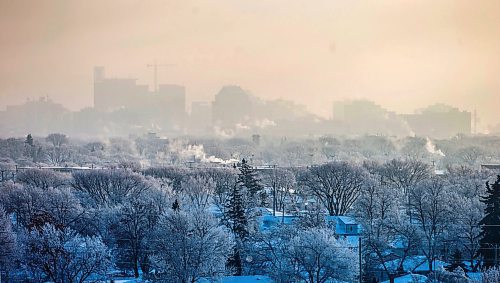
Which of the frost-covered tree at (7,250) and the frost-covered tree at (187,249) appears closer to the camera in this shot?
the frost-covered tree at (7,250)

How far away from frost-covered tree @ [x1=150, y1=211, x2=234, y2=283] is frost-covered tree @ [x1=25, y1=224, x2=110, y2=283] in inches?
69.8

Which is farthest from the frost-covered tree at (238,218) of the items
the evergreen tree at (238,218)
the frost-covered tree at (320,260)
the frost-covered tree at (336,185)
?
the frost-covered tree at (336,185)

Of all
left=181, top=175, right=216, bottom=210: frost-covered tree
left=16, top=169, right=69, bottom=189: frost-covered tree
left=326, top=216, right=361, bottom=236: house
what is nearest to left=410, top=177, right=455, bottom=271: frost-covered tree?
Answer: left=326, top=216, right=361, bottom=236: house

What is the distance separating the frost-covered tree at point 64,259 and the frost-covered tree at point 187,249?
1.77 m

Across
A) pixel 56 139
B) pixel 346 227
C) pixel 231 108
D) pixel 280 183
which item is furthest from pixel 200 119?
pixel 346 227

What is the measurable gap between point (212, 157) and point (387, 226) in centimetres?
5420

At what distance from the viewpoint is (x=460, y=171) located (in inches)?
1698

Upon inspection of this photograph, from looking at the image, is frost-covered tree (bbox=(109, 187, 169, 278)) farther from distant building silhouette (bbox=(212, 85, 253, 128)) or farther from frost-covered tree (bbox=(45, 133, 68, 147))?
distant building silhouette (bbox=(212, 85, 253, 128))

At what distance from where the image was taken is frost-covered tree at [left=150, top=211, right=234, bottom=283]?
1888cm

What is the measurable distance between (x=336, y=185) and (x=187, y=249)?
19.1m

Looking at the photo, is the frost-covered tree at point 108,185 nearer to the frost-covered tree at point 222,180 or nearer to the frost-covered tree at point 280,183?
the frost-covered tree at point 222,180

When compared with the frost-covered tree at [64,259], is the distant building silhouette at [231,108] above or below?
above

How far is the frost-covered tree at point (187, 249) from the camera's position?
18.9 m

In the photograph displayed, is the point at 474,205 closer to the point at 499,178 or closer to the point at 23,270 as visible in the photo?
the point at 499,178
